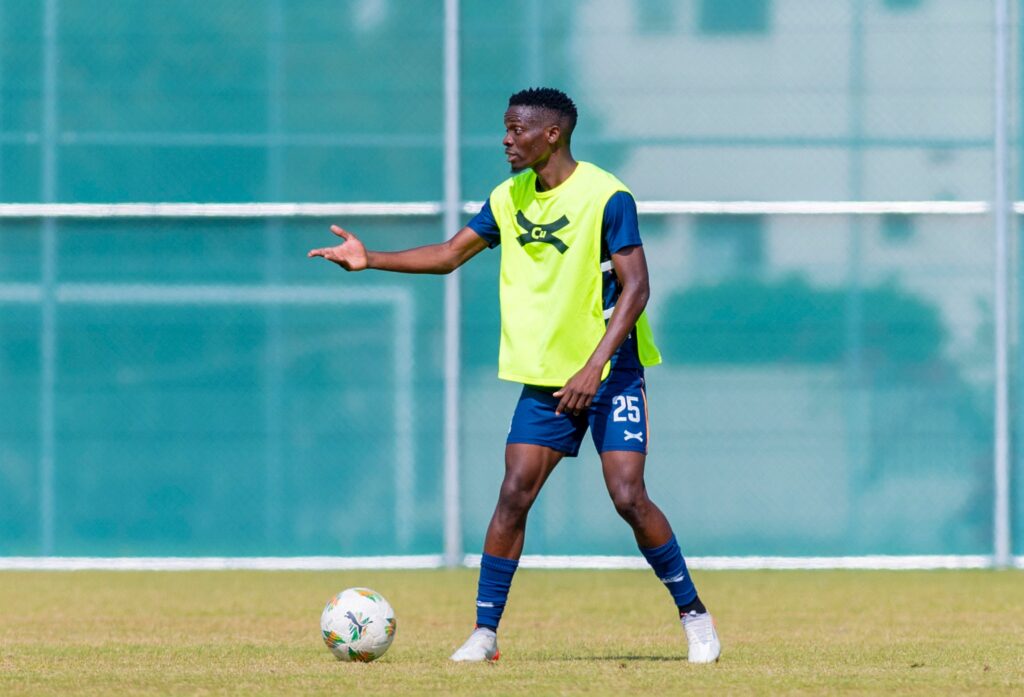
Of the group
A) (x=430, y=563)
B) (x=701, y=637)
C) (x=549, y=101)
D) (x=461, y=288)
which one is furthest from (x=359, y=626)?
(x=461, y=288)

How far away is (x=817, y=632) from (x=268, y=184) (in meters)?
4.96

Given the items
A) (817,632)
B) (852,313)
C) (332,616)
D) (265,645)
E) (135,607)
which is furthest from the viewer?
(852,313)

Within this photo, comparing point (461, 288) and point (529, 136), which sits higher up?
point (529, 136)

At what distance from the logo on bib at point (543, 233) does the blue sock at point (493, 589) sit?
1072 mm

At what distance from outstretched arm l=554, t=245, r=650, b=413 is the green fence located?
16.4 ft

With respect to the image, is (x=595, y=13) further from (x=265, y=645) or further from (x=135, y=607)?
(x=265, y=645)

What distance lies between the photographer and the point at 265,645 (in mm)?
7344

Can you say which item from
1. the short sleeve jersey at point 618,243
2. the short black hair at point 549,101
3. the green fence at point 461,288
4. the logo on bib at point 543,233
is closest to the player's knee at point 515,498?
the short sleeve jersey at point 618,243

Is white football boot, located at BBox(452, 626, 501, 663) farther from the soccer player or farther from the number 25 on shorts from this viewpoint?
the number 25 on shorts

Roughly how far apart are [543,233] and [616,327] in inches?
16.9

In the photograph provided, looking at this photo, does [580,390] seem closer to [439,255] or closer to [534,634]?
[439,255]

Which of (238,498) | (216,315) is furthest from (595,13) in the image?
(238,498)

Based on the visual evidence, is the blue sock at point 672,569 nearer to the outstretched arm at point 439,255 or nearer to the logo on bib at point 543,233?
the logo on bib at point 543,233

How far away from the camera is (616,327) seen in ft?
20.9
